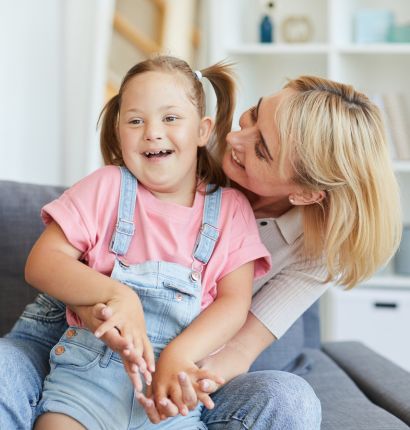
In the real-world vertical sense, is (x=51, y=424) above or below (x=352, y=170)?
below

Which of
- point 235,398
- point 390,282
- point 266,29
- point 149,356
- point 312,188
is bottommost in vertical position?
point 390,282

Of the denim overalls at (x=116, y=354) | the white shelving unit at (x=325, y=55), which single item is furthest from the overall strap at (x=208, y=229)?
the white shelving unit at (x=325, y=55)

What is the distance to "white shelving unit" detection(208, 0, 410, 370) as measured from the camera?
10.9ft

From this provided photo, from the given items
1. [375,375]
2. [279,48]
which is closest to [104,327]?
[375,375]

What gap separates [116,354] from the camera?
1.37 metres

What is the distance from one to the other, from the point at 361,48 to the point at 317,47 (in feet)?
0.59

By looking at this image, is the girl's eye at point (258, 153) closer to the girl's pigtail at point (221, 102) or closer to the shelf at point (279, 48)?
the girl's pigtail at point (221, 102)

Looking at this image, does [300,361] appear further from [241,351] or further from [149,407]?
[149,407]

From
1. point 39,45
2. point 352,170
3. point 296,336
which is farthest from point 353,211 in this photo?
point 39,45

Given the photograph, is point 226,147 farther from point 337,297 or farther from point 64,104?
point 64,104

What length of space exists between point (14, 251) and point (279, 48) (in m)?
1.89

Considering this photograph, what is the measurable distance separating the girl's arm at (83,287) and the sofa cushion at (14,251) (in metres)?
0.45

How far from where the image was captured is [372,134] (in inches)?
59.5

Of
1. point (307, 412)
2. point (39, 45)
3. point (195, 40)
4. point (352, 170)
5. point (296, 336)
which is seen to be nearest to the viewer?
point (307, 412)
